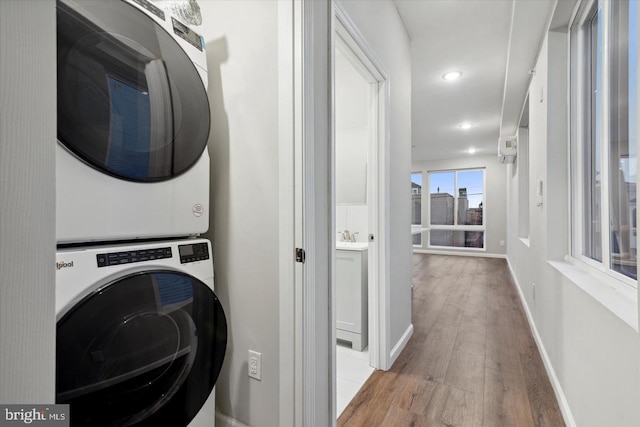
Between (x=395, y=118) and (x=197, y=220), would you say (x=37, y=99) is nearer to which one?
(x=197, y=220)

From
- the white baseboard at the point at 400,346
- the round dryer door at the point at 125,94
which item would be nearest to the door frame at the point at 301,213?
the round dryer door at the point at 125,94

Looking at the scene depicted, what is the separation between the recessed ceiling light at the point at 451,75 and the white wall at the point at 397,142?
0.96 m

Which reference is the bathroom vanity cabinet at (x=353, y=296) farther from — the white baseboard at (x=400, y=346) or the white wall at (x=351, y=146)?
the white wall at (x=351, y=146)

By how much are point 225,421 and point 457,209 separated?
7891mm

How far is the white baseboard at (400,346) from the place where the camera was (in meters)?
2.08

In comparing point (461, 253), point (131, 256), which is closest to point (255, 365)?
point (131, 256)

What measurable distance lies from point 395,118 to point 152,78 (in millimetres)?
1739

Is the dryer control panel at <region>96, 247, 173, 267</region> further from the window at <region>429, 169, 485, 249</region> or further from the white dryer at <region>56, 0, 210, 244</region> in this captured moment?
the window at <region>429, 169, 485, 249</region>

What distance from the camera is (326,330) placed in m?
1.28

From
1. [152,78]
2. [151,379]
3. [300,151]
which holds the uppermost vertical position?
[152,78]

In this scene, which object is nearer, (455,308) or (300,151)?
(300,151)

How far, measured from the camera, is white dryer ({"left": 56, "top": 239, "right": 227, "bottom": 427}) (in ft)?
2.54

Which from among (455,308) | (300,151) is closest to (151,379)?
(300,151)

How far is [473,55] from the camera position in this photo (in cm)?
294
